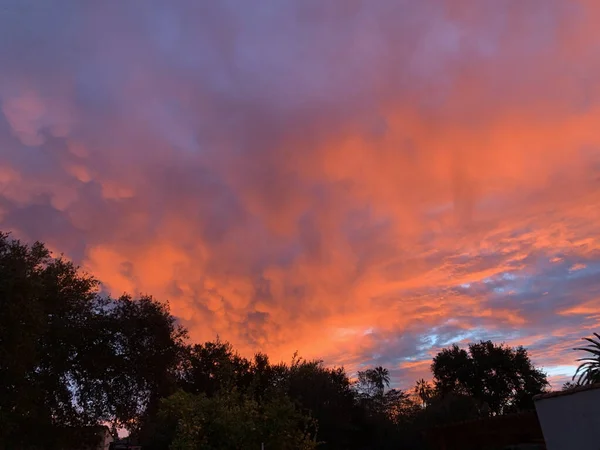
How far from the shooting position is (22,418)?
819 inches

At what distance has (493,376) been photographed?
205ft

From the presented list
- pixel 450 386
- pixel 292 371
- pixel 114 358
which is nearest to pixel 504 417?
pixel 114 358

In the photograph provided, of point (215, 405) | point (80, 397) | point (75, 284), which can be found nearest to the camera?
point (215, 405)

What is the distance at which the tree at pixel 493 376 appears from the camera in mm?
61125

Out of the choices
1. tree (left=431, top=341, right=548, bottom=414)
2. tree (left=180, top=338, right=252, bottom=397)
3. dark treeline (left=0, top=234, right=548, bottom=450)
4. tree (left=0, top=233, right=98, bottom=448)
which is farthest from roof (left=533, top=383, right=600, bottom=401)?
tree (left=431, top=341, right=548, bottom=414)

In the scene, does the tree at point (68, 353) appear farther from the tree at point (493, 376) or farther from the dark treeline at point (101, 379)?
the tree at point (493, 376)

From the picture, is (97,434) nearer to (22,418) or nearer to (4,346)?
(22,418)

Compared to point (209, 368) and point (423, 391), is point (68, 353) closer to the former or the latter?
point (209, 368)

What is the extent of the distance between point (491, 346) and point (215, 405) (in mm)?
59004

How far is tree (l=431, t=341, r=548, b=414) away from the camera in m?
61.1

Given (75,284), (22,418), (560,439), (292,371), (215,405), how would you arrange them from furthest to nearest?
(292,371), (75,284), (22,418), (215,405), (560,439)

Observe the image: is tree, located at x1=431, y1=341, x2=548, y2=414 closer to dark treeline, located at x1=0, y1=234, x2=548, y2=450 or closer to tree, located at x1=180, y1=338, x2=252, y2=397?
tree, located at x1=180, y1=338, x2=252, y2=397

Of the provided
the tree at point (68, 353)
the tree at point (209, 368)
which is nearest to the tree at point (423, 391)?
the tree at point (209, 368)

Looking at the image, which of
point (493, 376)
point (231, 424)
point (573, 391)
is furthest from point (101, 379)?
point (493, 376)
